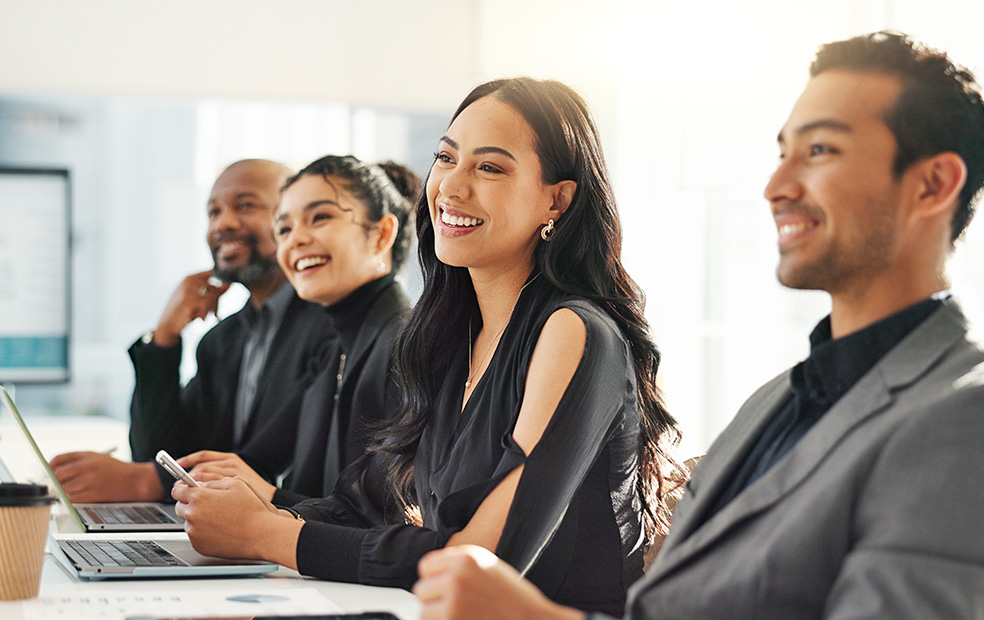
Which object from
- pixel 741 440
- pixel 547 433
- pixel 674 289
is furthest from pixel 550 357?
pixel 674 289

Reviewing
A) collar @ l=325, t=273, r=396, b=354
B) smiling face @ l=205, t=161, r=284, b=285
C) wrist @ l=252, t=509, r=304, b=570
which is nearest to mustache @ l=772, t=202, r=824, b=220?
wrist @ l=252, t=509, r=304, b=570

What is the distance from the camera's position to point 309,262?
2.58m

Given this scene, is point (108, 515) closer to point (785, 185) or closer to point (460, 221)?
point (460, 221)

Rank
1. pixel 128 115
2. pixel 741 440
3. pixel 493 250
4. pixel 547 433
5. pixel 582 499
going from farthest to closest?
pixel 128 115 → pixel 493 250 → pixel 582 499 → pixel 547 433 → pixel 741 440

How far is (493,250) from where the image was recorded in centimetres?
182

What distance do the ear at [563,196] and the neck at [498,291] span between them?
12 centimetres

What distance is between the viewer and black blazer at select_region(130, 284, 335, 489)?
2.65 meters

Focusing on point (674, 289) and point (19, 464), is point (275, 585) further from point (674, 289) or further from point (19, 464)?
point (674, 289)

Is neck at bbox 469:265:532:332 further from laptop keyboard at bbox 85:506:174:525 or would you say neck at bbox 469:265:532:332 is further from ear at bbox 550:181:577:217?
laptop keyboard at bbox 85:506:174:525

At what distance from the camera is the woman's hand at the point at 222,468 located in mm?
2139

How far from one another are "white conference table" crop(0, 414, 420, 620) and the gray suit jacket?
448mm

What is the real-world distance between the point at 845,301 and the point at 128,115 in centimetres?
407

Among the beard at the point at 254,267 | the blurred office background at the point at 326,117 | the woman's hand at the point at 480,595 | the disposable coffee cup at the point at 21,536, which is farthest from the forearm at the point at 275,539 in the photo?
the blurred office background at the point at 326,117

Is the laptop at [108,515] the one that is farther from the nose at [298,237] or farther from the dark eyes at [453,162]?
the dark eyes at [453,162]
